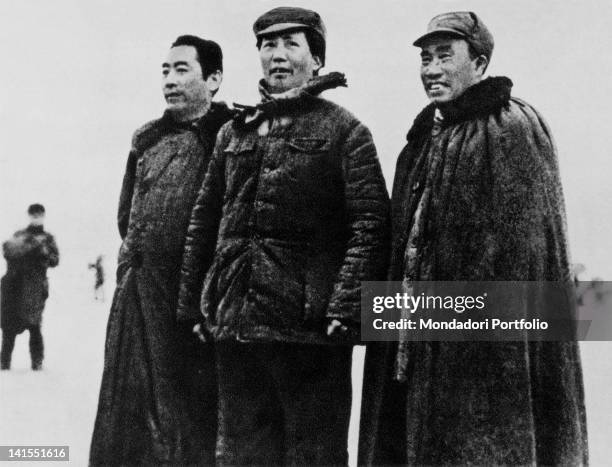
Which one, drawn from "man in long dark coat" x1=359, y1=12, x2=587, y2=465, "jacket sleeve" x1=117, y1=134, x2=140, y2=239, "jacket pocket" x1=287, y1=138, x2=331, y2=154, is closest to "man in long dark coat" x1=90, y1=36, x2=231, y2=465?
"jacket sleeve" x1=117, y1=134, x2=140, y2=239

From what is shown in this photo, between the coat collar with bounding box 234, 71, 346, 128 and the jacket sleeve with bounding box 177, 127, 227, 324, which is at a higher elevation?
the coat collar with bounding box 234, 71, 346, 128

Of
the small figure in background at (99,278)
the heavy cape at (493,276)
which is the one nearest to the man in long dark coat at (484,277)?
the heavy cape at (493,276)

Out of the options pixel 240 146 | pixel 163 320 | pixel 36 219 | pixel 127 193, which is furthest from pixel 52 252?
pixel 240 146

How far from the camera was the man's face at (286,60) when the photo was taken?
5.03 m

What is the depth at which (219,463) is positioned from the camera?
4875mm

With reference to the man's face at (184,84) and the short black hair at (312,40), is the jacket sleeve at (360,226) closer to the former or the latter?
the short black hair at (312,40)

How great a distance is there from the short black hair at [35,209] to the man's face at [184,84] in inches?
44.0

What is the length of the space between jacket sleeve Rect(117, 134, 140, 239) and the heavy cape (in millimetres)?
1797

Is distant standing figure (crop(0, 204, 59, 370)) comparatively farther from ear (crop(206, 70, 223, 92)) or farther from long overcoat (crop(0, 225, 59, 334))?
ear (crop(206, 70, 223, 92))

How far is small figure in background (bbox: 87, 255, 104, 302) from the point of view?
6.13 metres

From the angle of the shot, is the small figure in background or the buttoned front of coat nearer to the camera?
the buttoned front of coat

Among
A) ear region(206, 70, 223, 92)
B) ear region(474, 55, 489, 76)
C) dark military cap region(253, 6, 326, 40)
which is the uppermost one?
dark military cap region(253, 6, 326, 40)

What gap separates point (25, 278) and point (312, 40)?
255 centimetres

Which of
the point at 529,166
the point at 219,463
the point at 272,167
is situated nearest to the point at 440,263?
the point at 529,166
